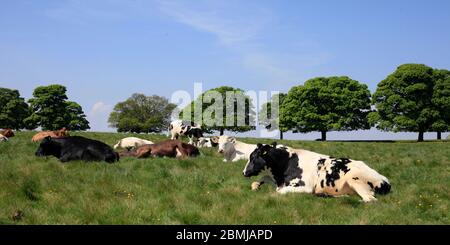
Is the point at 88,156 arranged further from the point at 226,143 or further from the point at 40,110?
the point at 40,110

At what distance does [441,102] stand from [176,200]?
6483cm

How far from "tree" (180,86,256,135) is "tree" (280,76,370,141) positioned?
27.0 feet

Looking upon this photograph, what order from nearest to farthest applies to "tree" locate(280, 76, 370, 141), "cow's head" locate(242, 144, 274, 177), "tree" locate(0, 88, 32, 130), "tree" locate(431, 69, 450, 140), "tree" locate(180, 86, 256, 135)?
"cow's head" locate(242, 144, 274, 177) → "tree" locate(431, 69, 450, 140) → "tree" locate(280, 76, 370, 141) → "tree" locate(0, 88, 32, 130) → "tree" locate(180, 86, 256, 135)

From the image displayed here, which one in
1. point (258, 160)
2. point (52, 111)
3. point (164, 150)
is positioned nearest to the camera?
point (258, 160)

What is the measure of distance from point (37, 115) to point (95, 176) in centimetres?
7341

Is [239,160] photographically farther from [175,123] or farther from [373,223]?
[175,123]

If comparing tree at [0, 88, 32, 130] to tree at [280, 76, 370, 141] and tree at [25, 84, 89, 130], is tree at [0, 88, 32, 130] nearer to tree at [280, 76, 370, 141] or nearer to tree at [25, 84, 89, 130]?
tree at [25, 84, 89, 130]

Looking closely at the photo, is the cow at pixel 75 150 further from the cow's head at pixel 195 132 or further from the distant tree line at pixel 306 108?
the distant tree line at pixel 306 108

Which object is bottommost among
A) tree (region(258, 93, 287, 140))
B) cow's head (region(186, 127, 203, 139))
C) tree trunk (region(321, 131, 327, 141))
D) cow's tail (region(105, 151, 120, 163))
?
tree trunk (region(321, 131, 327, 141))

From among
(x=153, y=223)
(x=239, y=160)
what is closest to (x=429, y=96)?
(x=239, y=160)

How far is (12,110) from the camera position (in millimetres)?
80812

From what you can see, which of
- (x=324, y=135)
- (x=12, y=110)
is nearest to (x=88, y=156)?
(x=324, y=135)

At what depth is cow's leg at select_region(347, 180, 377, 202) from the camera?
33.7 ft

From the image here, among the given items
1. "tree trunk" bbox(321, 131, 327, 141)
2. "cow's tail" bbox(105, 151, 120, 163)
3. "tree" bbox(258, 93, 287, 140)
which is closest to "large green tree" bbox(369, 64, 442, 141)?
"tree trunk" bbox(321, 131, 327, 141)
